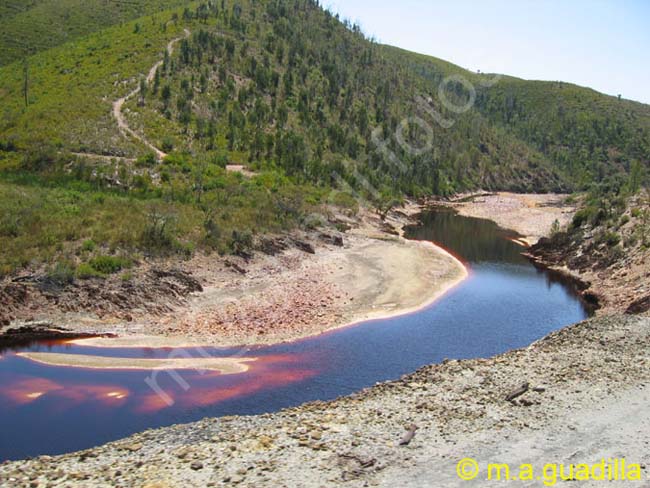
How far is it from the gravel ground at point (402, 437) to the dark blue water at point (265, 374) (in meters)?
2.56

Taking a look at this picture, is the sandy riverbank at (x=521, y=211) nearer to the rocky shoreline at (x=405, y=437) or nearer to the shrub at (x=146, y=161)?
the shrub at (x=146, y=161)

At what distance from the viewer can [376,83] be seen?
461 feet

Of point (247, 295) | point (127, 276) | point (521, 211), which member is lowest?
point (247, 295)

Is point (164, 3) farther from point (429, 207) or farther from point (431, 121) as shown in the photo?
point (429, 207)

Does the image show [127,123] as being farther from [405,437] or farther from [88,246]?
[405,437]

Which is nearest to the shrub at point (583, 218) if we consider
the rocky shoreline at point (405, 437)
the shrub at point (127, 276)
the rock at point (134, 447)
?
the rocky shoreline at point (405, 437)

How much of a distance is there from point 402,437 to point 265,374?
36.2ft

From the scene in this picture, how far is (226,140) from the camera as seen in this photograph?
84688 millimetres

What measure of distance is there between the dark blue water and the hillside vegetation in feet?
42.2

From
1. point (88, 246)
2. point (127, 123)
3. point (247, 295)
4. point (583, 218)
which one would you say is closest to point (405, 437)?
point (247, 295)

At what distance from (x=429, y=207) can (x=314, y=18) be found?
78.0 m

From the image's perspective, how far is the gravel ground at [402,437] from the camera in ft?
60.7

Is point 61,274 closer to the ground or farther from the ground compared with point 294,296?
farther from the ground

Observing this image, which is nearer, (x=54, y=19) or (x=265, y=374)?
(x=265, y=374)
